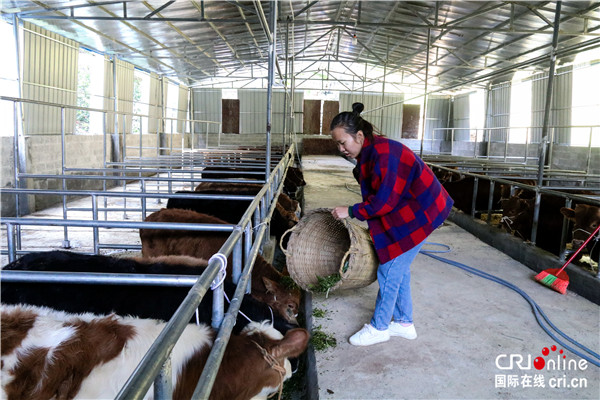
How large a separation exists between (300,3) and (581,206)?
12208 millimetres

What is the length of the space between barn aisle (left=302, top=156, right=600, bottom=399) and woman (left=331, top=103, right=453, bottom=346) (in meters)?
0.30

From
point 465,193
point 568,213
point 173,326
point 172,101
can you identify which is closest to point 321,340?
point 173,326

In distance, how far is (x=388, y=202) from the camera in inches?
111

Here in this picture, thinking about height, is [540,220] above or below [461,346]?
above

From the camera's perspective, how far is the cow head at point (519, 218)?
652cm

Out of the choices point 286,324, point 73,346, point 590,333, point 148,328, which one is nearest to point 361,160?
point 286,324

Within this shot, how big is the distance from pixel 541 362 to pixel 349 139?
1.92 metres

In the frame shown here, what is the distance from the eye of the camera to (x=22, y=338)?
1.90 m

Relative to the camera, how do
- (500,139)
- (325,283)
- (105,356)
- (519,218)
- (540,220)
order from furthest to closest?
(500,139) < (519,218) < (540,220) < (325,283) < (105,356)

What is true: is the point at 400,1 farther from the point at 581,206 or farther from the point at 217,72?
the point at 217,72

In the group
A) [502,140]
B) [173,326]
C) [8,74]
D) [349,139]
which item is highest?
[8,74]

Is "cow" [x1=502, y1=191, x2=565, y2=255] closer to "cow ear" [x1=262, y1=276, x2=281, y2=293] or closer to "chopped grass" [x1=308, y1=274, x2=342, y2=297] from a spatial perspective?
"chopped grass" [x1=308, y1=274, x2=342, y2=297]

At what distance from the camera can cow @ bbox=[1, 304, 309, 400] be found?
182cm

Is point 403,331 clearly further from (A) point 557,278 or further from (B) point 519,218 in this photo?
(B) point 519,218
